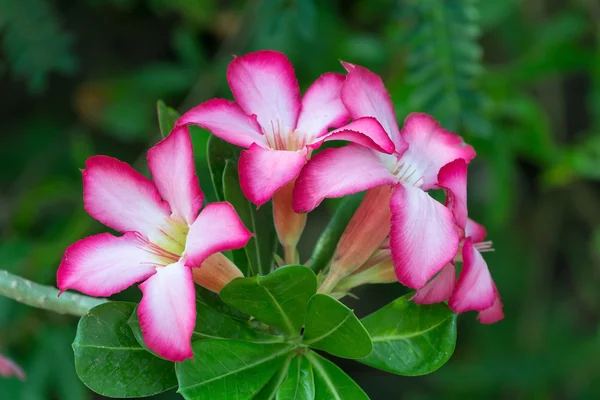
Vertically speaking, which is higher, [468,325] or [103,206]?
[103,206]

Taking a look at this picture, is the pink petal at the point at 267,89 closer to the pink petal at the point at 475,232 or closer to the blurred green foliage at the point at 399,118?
the pink petal at the point at 475,232

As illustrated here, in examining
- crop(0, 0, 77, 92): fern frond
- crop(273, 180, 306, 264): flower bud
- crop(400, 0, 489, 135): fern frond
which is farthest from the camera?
crop(0, 0, 77, 92): fern frond

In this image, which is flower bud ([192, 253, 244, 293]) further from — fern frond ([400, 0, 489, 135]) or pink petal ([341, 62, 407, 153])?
fern frond ([400, 0, 489, 135])

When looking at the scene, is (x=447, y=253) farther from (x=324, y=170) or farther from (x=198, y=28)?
(x=198, y=28)

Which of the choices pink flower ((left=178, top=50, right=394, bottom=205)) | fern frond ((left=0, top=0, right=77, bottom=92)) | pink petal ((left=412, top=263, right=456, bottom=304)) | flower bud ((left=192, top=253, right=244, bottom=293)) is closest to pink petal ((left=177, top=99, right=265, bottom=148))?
pink flower ((left=178, top=50, right=394, bottom=205))

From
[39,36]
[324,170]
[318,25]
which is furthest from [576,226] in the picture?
[324,170]
